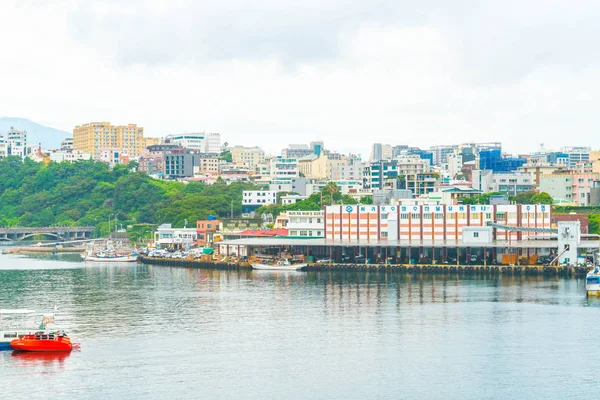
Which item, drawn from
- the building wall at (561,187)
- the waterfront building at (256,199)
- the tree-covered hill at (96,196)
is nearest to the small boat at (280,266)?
the tree-covered hill at (96,196)

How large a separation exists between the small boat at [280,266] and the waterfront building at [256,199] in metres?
37.1

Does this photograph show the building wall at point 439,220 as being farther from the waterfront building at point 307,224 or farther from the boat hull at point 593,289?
the boat hull at point 593,289

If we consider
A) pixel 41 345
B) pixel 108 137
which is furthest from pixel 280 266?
pixel 108 137

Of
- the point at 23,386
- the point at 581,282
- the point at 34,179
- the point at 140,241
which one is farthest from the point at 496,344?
the point at 34,179

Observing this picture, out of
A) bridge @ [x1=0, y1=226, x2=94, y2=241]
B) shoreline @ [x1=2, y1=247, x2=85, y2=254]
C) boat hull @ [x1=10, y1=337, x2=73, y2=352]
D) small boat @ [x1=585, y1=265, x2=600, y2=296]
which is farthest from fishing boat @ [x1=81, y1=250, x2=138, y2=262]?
boat hull @ [x1=10, y1=337, x2=73, y2=352]

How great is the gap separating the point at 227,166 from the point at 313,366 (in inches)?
4427

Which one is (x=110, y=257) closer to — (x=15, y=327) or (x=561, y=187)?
(x=561, y=187)

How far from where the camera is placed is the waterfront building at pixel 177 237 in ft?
248

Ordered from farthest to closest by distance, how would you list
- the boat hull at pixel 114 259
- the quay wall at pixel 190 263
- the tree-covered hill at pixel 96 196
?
the tree-covered hill at pixel 96 196, the boat hull at pixel 114 259, the quay wall at pixel 190 263

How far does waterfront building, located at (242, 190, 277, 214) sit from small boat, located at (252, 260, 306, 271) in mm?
37099

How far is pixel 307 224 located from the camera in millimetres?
65938

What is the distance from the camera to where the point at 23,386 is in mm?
27500

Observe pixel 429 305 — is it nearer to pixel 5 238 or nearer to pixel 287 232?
pixel 287 232

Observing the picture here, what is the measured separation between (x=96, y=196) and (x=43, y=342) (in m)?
78.9
